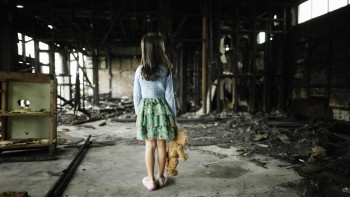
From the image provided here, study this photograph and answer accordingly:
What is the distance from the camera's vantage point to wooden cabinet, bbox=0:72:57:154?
14.4 feet

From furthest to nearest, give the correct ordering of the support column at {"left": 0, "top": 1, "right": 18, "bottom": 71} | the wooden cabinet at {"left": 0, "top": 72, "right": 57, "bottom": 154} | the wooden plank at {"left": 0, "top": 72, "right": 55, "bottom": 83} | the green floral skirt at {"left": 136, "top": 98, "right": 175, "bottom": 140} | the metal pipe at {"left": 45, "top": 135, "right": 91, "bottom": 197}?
the support column at {"left": 0, "top": 1, "right": 18, "bottom": 71}, the wooden cabinet at {"left": 0, "top": 72, "right": 57, "bottom": 154}, the wooden plank at {"left": 0, "top": 72, "right": 55, "bottom": 83}, the green floral skirt at {"left": 136, "top": 98, "right": 175, "bottom": 140}, the metal pipe at {"left": 45, "top": 135, "right": 91, "bottom": 197}

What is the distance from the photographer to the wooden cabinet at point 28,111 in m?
4.39

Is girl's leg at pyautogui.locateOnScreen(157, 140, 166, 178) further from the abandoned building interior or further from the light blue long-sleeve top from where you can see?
the light blue long-sleeve top

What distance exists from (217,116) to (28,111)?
251 inches

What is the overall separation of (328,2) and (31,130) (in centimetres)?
868

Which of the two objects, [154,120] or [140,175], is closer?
[154,120]

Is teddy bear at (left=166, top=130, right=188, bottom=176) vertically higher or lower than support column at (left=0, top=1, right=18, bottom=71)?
lower

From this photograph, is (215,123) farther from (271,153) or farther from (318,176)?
(318,176)

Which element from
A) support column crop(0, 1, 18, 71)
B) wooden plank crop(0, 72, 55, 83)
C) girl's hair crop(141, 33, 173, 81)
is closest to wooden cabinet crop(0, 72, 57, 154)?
wooden plank crop(0, 72, 55, 83)

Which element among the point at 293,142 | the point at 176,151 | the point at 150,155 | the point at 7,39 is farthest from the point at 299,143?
the point at 7,39

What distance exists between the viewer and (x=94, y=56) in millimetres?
16156

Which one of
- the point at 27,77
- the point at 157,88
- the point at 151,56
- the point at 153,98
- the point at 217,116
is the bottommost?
the point at 217,116

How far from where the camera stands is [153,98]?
10.0 ft

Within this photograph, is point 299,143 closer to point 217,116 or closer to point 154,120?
point 154,120
